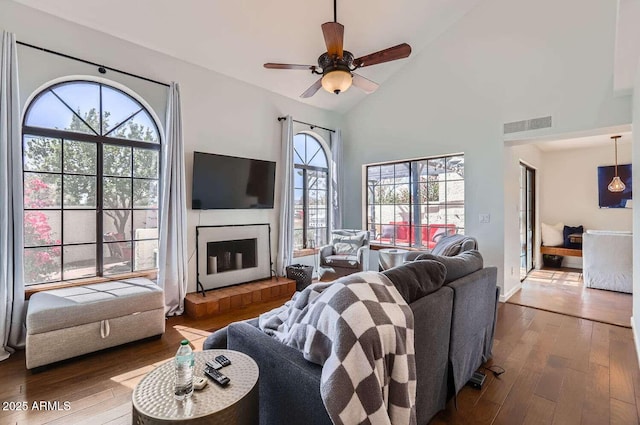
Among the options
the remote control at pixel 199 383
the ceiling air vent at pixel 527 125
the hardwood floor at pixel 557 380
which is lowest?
the hardwood floor at pixel 557 380

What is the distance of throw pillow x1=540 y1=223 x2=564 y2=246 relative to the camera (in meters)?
6.29

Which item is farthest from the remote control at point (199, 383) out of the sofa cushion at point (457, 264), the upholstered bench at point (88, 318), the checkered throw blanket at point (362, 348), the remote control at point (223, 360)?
the upholstered bench at point (88, 318)

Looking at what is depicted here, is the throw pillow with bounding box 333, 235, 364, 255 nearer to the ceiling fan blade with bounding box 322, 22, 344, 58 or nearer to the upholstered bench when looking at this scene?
the upholstered bench

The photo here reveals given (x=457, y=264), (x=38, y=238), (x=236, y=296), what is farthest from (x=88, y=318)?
(x=457, y=264)

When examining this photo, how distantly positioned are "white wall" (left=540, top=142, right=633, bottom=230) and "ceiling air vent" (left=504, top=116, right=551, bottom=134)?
11.2 feet

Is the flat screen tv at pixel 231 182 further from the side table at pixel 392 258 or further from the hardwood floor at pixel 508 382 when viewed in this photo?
the side table at pixel 392 258

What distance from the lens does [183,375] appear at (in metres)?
1.19

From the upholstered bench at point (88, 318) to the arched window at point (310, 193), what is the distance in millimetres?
2667

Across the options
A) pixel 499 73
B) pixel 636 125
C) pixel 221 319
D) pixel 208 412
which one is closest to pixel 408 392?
pixel 208 412

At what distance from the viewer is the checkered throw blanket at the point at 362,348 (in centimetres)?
108

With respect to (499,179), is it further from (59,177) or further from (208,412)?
(59,177)

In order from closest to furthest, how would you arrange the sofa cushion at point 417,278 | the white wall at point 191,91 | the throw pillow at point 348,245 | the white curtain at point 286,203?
1. the sofa cushion at point 417,278
2. the white wall at point 191,91
3. the white curtain at point 286,203
4. the throw pillow at point 348,245

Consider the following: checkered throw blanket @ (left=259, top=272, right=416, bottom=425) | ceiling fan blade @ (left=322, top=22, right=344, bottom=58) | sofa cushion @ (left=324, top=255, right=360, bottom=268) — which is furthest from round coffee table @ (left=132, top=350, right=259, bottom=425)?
sofa cushion @ (left=324, top=255, right=360, bottom=268)

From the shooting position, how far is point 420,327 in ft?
4.96
